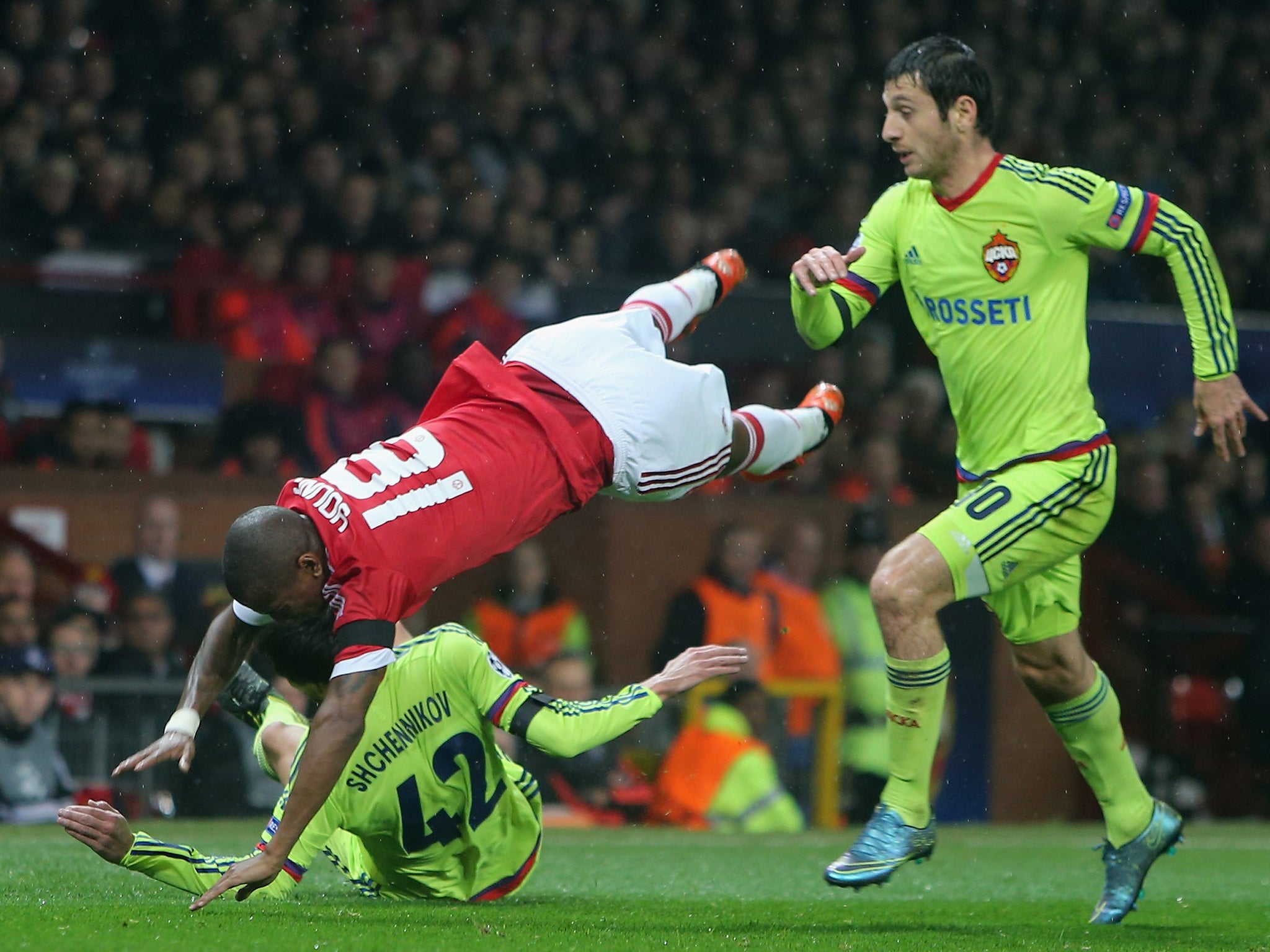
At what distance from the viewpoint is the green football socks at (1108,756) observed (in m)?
5.05

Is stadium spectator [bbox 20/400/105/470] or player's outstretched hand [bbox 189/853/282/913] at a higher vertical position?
stadium spectator [bbox 20/400/105/470]

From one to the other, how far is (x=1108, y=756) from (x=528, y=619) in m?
4.10

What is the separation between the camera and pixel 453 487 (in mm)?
4625

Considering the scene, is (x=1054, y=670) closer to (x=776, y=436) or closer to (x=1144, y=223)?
(x=776, y=436)

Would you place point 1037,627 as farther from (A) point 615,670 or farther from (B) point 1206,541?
(B) point 1206,541

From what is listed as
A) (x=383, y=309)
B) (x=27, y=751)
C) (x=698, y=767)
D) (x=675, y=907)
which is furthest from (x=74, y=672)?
(x=675, y=907)

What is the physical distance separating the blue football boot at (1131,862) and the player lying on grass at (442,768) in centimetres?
133

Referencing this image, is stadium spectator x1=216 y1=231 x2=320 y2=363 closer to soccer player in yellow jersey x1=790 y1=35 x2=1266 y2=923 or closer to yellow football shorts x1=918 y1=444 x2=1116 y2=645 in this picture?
soccer player in yellow jersey x1=790 y1=35 x2=1266 y2=923

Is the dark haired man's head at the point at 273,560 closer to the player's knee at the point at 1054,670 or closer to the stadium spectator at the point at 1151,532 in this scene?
the player's knee at the point at 1054,670

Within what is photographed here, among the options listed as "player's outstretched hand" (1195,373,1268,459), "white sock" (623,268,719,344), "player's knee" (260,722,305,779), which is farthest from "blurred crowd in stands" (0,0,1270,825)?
"player's outstretched hand" (1195,373,1268,459)

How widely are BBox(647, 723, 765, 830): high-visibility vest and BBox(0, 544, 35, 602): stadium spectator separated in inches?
128

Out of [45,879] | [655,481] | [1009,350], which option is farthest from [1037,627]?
[45,879]

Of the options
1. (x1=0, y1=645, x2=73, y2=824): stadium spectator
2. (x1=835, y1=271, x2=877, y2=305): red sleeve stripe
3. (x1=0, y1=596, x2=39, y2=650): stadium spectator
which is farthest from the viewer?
(x1=0, y1=596, x2=39, y2=650): stadium spectator

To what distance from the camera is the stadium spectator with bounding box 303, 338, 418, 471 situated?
866 cm
